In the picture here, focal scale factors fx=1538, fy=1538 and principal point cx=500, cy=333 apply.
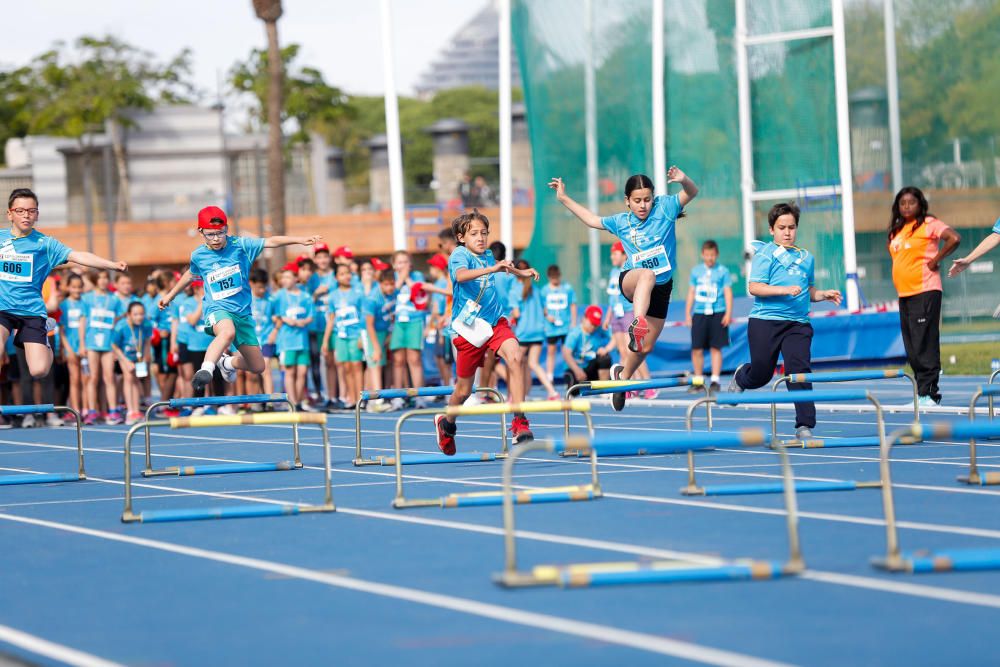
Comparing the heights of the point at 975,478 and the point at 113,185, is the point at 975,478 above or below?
below

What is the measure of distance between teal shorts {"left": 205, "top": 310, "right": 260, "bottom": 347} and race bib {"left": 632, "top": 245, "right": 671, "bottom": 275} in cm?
333

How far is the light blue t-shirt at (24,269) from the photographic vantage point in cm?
1208

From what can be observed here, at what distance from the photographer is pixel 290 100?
53000 millimetres

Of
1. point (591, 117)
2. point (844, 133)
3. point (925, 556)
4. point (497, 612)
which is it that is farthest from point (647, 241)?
point (591, 117)

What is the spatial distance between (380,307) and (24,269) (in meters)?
7.57

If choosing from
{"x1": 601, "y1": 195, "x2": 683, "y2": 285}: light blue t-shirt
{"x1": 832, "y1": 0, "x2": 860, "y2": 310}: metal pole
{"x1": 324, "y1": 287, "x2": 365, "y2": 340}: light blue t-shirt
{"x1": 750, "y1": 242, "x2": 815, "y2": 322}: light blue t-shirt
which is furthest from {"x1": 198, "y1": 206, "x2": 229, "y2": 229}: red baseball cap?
{"x1": 832, "y1": 0, "x2": 860, "y2": 310}: metal pole

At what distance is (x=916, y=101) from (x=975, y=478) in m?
16.1

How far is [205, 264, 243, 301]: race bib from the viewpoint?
12.9 metres

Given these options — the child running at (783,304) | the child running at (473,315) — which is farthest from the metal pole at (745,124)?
the child running at (473,315)

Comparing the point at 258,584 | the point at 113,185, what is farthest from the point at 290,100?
the point at 258,584

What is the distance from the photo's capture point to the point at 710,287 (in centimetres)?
1931

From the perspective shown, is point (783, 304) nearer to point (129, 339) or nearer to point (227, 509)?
point (227, 509)

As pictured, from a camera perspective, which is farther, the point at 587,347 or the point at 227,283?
the point at 587,347

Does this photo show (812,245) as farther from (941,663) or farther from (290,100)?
(290,100)
